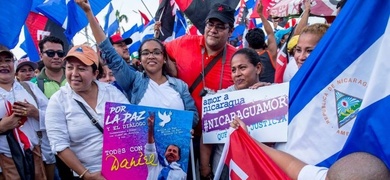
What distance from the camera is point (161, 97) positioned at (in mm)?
3834

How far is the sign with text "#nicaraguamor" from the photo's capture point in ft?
10.3

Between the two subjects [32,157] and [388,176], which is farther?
[32,157]

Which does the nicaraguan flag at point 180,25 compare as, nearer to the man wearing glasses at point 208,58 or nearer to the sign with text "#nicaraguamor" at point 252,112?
the man wearing glasses at point 208,58

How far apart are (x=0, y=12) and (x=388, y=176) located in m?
3.21

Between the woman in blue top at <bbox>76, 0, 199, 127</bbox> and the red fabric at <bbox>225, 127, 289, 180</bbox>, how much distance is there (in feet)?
2.57

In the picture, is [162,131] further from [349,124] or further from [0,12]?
[0,12]

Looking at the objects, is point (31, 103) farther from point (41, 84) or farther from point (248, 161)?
point (248, 161)

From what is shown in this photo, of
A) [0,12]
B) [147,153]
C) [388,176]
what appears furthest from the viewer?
[0,12]

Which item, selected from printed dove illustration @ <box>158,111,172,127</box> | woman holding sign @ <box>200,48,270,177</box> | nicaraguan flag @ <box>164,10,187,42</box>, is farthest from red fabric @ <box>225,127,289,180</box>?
nicaraguan flag @ <box>164,10,187,42</box>

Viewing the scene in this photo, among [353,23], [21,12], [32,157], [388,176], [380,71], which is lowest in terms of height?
[32,157]

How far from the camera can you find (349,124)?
2732 millimetres

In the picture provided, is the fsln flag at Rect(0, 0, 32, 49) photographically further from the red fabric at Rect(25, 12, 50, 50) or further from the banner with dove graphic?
the red fabric at Rect(25, 12, 50, 50)

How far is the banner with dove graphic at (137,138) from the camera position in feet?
11.0

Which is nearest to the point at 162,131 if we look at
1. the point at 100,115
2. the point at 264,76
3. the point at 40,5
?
the point at 100,115
